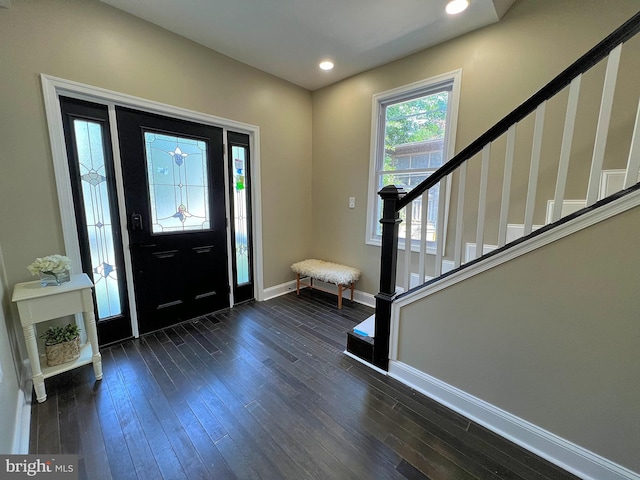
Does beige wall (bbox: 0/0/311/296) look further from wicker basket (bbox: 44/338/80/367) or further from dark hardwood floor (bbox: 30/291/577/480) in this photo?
dark hardwood floor (bbox: 30/291/577/480)

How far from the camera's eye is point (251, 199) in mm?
3152

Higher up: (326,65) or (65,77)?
(326,65)

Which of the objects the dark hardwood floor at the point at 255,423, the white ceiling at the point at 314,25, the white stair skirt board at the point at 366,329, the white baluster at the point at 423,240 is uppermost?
the white ceiling at the point at 314,25

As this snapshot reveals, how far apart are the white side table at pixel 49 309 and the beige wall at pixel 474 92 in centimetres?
260

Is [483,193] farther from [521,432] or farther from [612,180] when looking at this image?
[521,432]

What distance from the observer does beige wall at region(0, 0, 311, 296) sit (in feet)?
5.67

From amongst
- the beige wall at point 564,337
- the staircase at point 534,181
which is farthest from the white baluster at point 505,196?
the beige wall at point 564,337

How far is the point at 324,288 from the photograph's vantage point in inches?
146

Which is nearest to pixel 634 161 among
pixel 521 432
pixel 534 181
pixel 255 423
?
pixel 534 181

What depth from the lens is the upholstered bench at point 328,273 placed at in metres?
3.11

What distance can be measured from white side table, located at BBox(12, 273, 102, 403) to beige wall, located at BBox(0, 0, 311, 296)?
0.42 metres

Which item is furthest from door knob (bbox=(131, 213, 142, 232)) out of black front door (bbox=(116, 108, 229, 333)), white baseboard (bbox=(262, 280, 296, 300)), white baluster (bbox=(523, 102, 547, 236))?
A: white baluster (bbox=(523, 102, 547, 236))

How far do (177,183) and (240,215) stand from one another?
0.76 metres

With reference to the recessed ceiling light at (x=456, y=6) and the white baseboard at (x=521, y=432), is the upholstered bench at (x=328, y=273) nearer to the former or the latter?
the white baseboard at (x=521, y=432)
